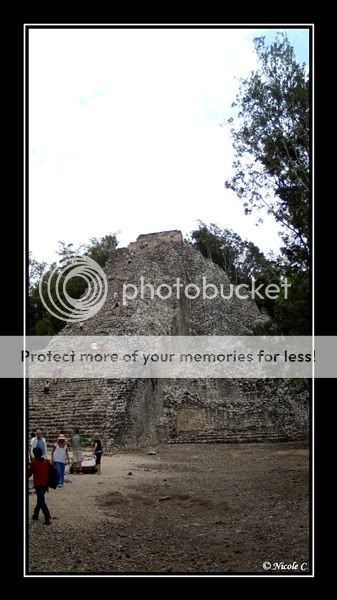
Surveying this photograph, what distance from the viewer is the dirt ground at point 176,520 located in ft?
20.4

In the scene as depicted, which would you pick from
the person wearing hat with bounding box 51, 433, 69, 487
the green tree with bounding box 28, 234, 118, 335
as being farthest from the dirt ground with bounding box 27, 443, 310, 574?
the green tree with bounding box 28, 234, 118, 335

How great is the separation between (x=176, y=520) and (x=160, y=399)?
1177 cm

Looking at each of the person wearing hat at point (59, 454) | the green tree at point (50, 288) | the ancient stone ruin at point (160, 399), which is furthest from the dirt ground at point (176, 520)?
the green tree at point (50, 288)

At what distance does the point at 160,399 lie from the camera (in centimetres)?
2003

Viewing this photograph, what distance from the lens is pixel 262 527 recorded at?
7.79 meters

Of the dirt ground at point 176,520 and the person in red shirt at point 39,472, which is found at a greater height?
the person in red shirt at point 39,472

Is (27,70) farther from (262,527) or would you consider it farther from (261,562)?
(262,527)

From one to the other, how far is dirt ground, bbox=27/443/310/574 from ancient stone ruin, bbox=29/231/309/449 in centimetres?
313

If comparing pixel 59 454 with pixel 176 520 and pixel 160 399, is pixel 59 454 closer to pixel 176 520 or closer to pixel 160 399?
pixel 176 520

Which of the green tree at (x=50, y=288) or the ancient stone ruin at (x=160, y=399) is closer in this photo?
the ancient stone ruin at (x=160, y=399)

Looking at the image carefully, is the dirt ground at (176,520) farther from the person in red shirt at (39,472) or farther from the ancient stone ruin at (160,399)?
the ancient stone ruin at (160,399)

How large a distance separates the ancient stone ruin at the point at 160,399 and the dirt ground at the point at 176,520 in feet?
10.3

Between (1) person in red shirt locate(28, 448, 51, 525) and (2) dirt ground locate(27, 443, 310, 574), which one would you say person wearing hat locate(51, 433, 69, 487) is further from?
(1) person in red shirt locate(28, 448, 51, 525)
